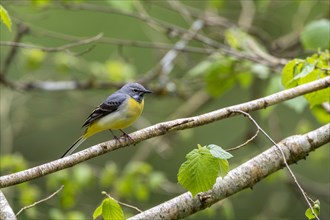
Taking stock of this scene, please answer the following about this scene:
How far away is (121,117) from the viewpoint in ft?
14.8

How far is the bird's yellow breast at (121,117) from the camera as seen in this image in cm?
451

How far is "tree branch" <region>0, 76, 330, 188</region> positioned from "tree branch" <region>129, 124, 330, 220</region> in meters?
0.35

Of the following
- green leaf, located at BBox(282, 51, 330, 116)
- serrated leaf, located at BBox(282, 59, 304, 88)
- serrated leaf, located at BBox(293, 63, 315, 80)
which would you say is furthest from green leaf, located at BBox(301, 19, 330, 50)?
serrated leaf, located at BBox(293, 63, 315, 80)

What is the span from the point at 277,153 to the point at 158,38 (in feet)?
20.4

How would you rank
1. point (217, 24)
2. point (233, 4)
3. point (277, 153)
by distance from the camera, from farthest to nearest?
point (233, 4)
point (217, 24)
point (277, 153)

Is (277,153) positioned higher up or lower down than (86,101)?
higher up

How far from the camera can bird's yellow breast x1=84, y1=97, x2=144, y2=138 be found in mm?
4512

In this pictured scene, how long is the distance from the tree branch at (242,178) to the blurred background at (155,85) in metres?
0.78

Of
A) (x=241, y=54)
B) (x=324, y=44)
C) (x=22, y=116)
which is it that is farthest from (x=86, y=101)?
(x=324, y=44)

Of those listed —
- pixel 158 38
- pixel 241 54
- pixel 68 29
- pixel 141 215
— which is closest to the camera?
pixel 141 215

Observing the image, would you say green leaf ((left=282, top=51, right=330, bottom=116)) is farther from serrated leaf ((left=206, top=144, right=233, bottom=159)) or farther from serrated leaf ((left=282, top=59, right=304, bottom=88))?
serrated leaf ((left=206, top=144, right=233, bottom=159))

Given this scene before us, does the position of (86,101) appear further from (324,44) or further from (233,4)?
(324,44)

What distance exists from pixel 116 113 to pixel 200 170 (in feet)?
5.23

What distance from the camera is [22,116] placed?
793cm
